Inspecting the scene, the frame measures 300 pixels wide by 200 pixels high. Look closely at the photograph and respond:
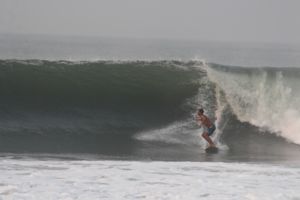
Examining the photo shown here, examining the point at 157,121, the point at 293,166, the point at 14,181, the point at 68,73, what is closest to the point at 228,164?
the point at 293,166

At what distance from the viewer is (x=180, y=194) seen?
7.19m

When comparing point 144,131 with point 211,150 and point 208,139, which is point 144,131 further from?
point 211,150

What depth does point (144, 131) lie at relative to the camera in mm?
13711

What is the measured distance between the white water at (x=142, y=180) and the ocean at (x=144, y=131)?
0.01 m

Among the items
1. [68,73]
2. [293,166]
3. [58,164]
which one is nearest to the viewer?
[58,164]

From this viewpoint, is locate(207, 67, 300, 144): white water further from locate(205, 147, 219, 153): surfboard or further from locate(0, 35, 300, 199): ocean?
locate(205, 147, 219, 153): surfboard

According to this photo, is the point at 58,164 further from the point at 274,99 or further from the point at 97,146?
the point at 274,99

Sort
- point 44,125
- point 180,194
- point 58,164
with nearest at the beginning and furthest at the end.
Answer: point 180,194, point 58,164, point 44,125

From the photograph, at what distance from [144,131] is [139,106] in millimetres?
1809

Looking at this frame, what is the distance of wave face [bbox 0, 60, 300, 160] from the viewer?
1235 centimetres

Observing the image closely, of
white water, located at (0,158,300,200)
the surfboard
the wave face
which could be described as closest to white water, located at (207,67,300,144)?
the wave face

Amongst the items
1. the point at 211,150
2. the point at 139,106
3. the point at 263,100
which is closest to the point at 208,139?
the point at 211,150

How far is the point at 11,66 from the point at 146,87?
3.90m

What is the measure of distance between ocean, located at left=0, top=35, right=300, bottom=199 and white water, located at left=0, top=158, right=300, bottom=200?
0.01 m
